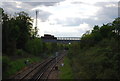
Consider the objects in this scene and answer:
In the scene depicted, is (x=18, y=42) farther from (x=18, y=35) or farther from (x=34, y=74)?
(x=34, y=74)

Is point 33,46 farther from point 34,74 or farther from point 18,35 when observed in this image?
point 34,74

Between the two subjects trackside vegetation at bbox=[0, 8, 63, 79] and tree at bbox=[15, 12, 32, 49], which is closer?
trackside vegetation at bbox=[0, 8, 63, 79]

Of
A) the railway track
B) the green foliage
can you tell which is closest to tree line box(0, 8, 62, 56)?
the green foliage

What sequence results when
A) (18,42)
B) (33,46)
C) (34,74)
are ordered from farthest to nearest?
(33,46)
(18,42)
(34,74)

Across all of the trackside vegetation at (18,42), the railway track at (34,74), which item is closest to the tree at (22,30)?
the trackside vegetation at (18,42)

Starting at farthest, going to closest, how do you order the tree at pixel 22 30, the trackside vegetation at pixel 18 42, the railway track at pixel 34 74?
the tree at pixel 22 30
the trackside vegetation at pixel 18 42
the railway track at pixel 34 74

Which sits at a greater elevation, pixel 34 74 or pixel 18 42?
pixel 18 42

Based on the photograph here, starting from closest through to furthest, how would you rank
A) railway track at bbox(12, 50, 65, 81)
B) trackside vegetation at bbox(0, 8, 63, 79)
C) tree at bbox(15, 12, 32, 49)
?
railway track at bbox(12, 50, 65, 81)
trackside vegetation at bbox(0, 8, 63, 79)
tree at bbox(15, 12, 32, 49)

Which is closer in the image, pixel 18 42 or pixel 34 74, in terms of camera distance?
pixel 34 74

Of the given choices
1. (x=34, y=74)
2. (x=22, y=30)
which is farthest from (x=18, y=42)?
(x=34, y=74)

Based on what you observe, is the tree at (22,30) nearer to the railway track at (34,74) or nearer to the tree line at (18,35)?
the tree line at (18,35)

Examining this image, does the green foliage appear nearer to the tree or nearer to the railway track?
the tree

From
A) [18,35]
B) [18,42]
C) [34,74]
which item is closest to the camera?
[34,74]

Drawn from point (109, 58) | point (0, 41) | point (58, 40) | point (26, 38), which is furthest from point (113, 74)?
point (58, 40)
